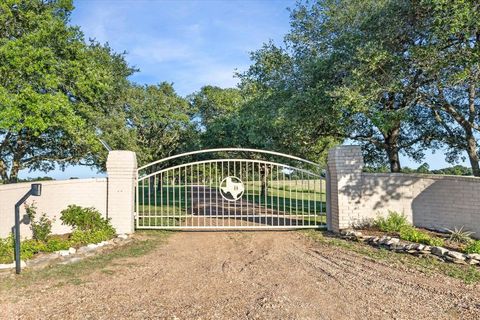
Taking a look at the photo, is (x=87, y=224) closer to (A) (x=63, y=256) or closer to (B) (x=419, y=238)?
(A) (x=63, y=256)

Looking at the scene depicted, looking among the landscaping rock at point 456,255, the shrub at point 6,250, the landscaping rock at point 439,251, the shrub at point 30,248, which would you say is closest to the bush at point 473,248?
the landscaping rock at point 456,255

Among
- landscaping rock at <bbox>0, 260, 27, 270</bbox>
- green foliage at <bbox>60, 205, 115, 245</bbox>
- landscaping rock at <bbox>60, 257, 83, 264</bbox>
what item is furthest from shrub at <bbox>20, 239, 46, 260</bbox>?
green foliage at <bbox>60, 205, 115, 245</bbox>

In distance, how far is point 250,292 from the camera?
500 centimetres

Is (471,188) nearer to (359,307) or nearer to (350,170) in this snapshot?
(350,170)

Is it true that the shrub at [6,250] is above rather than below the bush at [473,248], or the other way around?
above

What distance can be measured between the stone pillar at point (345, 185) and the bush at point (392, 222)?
549mm

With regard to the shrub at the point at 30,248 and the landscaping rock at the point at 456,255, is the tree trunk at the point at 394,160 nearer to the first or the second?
the landscaping rock at the point at 456,255

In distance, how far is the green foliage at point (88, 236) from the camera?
809 centimetres

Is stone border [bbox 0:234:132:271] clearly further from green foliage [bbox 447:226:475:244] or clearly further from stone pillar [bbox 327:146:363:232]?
green foliage [bbox 447:226:475:244]

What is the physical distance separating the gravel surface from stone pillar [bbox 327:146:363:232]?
2340mm

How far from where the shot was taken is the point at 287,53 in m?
14.4

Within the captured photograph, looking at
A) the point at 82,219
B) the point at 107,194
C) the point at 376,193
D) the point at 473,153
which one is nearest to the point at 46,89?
the point at 107,194

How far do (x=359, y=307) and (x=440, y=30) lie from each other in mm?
6946

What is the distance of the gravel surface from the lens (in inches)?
167
